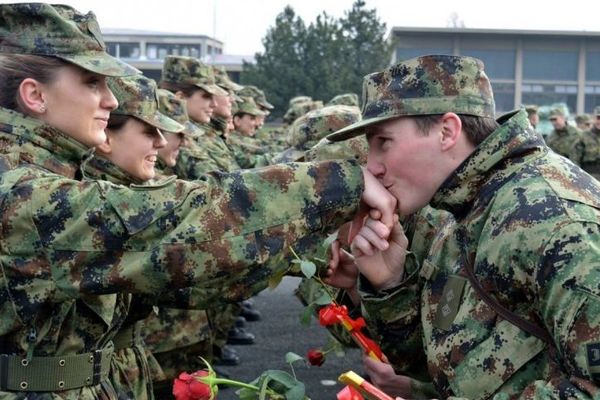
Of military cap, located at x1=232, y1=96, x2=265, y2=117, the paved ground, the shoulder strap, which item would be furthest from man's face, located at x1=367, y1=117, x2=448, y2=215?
military cap, located at x1=232, y1=96, x2=265, y2=117

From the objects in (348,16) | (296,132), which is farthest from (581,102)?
(296,132)

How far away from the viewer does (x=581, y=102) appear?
151 ft

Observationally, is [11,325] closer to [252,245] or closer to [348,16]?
[252,245]

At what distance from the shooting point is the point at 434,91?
2.62 m

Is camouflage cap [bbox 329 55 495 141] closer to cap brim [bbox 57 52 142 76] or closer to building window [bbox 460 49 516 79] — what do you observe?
cap brim [bbox 57 52 142 76]

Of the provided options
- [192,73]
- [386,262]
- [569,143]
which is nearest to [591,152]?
[569,143]

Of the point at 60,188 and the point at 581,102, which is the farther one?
the point at 581,102

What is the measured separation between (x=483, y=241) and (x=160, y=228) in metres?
0.89

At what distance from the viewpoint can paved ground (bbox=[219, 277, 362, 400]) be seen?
288 inches

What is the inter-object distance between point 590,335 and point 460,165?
70cm

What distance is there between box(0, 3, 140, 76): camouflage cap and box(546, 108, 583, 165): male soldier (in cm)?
1592

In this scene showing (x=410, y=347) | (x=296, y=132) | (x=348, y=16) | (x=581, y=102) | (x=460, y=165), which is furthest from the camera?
(x=581, y=102)

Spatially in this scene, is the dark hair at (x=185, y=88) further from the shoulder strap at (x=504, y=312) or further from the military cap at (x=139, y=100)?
the shoulder strap at (x=504, y=312)

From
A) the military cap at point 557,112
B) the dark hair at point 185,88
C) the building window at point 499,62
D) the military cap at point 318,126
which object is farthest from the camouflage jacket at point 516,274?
the building window at point 499,62
